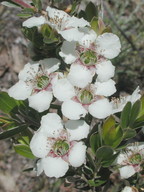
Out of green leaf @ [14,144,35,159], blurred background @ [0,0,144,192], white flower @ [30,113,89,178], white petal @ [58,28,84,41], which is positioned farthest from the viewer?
blurred background @ [0,0,144,192]

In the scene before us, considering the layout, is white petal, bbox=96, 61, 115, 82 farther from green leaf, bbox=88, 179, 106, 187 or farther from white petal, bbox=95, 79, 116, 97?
green leaf, bbox=88, 179, 106, 187

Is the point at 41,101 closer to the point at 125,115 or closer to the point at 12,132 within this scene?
the point at 12,132

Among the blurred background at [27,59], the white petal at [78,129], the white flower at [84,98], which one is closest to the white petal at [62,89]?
the white flower at [84,98]

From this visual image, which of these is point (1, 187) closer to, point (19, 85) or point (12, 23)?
point (12, 23)

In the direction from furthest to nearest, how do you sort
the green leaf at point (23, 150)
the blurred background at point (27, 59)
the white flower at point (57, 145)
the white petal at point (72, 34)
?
the blurred background at point (27, 59) < the green leaf at point (23, 150) < the white flower at point (57, 145) < the white petal at point (72, 34)

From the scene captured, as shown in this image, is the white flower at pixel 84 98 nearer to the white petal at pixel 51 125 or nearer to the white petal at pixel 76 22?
the white petal at pixel 51 125

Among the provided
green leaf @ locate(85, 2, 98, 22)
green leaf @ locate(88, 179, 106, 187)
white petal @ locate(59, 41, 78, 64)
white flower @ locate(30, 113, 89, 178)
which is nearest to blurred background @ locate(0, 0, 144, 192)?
green leaf @ locate(88, 179, 106, 187)
